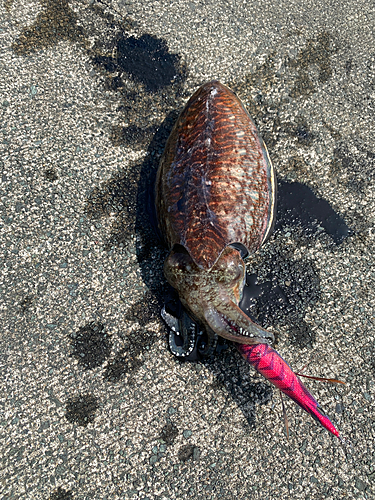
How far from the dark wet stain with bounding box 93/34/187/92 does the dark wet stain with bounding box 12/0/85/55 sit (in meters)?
0.49

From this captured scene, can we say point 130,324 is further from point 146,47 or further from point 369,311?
point 146,47

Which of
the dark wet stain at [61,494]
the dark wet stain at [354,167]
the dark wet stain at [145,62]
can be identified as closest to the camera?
the dark wet stain at [61,494]

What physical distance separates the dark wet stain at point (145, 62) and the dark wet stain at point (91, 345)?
289 centimetres

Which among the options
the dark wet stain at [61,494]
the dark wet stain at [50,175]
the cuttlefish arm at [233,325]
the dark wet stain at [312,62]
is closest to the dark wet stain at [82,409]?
the dark wet stain at [61,494]

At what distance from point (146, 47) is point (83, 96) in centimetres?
102

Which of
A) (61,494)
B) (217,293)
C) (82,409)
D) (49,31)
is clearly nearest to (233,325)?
(217,293)

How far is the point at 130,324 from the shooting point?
3.77 m

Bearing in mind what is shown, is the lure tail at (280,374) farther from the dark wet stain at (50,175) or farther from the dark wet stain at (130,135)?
the dark wet stain at (50,175)

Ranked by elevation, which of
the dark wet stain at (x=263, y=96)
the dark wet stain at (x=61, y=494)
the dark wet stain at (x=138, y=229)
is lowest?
the dark wet stain at (x=61, y=494)

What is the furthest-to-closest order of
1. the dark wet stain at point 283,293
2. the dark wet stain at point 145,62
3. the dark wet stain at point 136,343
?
the dark wet stain at point 145,62 < the dark wet stain at point 283,293 < the dark wet stain at point 136,343

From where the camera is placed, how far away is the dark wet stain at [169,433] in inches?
133

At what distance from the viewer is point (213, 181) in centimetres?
328

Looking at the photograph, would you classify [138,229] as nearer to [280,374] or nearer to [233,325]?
[233,325]

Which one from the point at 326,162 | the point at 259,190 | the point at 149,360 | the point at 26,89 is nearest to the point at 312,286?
the point at 259,190
